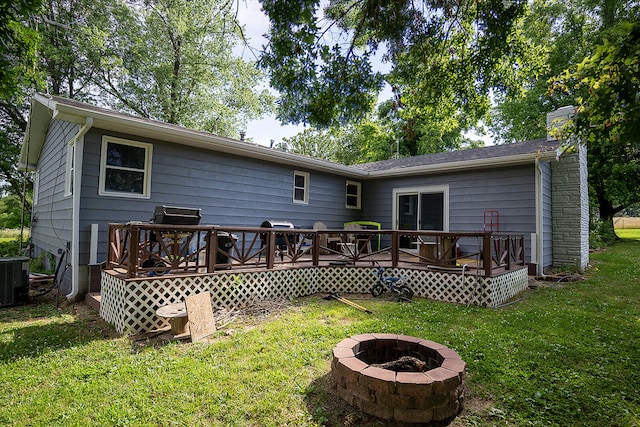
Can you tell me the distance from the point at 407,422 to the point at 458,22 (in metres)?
5.10

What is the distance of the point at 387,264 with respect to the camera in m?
6.79

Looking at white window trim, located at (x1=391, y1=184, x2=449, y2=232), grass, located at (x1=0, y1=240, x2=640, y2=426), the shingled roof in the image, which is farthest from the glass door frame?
grass, located at (x1=0, y1=240, x2=640, y2=426)

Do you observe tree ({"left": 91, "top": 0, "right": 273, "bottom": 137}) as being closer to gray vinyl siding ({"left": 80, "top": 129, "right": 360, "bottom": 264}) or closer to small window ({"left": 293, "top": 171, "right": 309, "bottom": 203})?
small window ({"left": 293, "top": 171, "right": 309, "bottom": 203})

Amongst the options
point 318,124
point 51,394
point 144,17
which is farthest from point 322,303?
point 144,17

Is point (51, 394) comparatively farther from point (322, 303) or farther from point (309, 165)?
point (309, 165)

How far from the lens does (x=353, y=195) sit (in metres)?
11.0

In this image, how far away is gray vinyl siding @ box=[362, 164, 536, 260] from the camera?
7.90 meters

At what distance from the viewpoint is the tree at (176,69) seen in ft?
Answer: 49.4

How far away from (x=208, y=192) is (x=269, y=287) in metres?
2.88

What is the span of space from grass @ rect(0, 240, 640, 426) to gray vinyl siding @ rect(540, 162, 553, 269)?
3010mm

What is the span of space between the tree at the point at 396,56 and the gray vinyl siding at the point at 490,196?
3973 millimetres

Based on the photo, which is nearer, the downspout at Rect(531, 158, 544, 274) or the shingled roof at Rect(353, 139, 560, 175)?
the shingled roof at Rect(353, 139, 560, 175)

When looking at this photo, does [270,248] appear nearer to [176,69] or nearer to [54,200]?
[54,200]

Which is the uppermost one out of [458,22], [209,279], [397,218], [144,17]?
[144,17]
